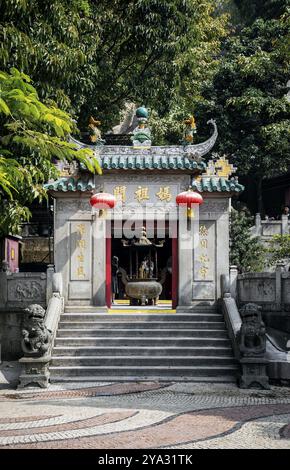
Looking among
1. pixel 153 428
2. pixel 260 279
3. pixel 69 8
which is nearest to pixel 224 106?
pixel 69 8

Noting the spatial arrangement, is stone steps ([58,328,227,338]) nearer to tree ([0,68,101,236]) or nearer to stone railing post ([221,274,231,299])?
stone railing post ([221,274,231,299])

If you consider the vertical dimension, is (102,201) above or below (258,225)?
below

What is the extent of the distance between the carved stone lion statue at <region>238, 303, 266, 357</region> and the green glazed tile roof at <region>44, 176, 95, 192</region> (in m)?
5.85

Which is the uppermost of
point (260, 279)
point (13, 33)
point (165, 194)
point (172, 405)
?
point (13, 33)

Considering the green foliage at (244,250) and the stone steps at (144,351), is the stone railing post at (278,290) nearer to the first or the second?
the stone steps at (144,351)

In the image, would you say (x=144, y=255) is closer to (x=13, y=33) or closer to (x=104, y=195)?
(x=104, y=195)

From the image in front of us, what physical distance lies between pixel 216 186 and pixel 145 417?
830 cm

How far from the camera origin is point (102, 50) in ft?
78.5

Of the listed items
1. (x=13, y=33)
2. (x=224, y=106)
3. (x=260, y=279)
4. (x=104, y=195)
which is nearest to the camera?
(x=13, y=33)

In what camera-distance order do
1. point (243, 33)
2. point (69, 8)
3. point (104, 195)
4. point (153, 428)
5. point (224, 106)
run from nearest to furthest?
point (153, 428)
point (104, 195)
point (69, 8)
point (224, 106)
point (243, 33)

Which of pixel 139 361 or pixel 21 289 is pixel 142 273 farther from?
pixel 139 361

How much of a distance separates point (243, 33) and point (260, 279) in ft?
74.2

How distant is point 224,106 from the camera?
31500 mm

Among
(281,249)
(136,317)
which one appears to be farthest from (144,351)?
(281,249)
